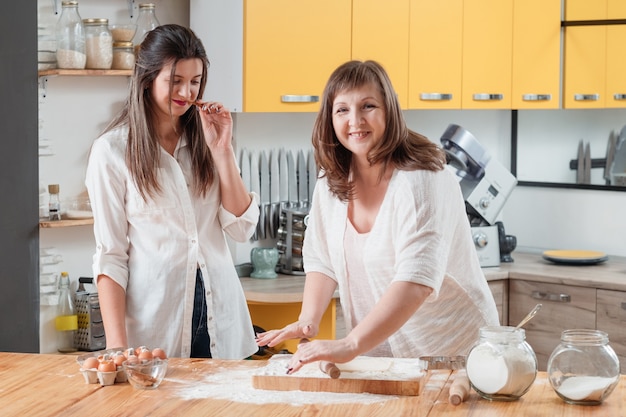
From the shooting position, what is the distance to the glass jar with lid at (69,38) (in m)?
3.35

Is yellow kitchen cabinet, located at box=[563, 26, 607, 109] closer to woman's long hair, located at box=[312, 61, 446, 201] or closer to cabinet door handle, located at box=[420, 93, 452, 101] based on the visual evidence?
cabinet door handle, located at box=[420, 93, 452, 101]

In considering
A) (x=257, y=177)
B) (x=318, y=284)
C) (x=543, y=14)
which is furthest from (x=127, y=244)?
(x=543, y=14)

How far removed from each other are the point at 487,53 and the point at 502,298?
1031 mm

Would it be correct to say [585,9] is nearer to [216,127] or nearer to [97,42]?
[97,42]

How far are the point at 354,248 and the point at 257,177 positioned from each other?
5.51 feet

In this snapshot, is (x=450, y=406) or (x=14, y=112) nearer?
(x=450, y=406)

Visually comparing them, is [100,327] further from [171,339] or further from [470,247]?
[470,247]

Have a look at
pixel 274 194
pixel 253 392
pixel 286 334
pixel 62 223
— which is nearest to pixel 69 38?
pixel 62 223

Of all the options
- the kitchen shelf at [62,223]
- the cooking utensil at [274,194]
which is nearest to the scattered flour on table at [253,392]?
the kitchen shelf at [62,223]

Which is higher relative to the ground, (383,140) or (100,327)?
(383,140)

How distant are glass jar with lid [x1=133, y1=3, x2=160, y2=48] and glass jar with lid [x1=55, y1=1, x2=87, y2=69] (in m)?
0.24

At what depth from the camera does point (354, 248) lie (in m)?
2.37

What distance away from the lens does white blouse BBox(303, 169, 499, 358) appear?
219 cm

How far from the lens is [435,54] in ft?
13.3
